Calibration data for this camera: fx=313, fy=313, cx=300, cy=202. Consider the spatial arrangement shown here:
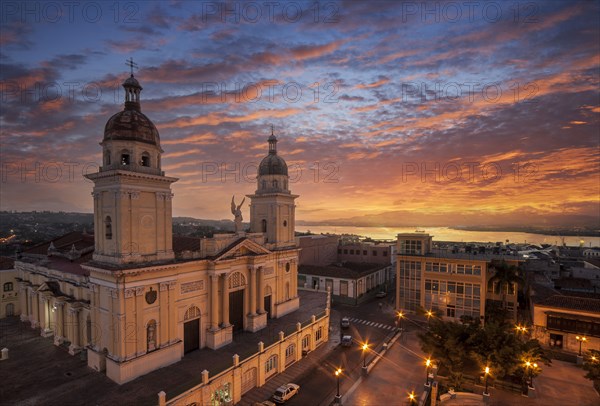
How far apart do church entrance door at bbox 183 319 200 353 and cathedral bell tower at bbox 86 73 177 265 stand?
6.57m

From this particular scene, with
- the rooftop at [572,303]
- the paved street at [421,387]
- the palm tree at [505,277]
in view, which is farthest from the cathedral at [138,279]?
the rooftop at [572,303]

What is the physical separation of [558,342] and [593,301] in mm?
5760

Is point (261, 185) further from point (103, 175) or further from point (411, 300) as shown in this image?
point (411, 300)

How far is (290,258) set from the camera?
1527 inches

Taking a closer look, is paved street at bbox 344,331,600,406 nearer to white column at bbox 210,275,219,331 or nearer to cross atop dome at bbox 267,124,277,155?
white column at bbox 210,275,219,331

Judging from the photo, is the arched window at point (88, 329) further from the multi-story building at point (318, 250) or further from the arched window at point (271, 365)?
the multi-story building at point (318, 250)

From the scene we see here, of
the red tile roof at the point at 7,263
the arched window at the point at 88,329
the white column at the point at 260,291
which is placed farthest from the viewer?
the red tile roof at the point at 7,263

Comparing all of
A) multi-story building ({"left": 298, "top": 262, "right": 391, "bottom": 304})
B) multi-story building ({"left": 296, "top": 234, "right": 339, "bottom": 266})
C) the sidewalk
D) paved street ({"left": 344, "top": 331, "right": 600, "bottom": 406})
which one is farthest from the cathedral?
multi-story building ({"left": 296, "top": 234, "right": 339, "bottom": 266})

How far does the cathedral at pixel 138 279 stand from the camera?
22.5 metres

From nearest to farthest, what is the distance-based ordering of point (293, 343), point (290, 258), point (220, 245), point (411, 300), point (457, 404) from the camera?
point (457, 404), point (220, 245), point (293, 343), point (290, 258), point (411, 300)

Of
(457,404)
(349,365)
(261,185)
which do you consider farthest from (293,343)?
(261,185)

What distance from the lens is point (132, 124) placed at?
23906mm

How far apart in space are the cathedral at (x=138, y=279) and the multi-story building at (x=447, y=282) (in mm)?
22460

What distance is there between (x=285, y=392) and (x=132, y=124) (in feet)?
79.2
